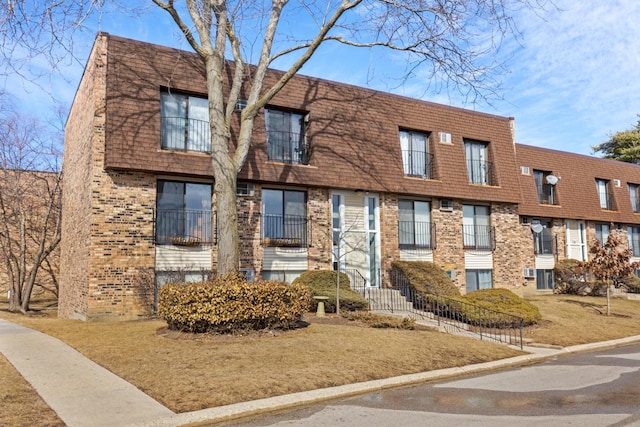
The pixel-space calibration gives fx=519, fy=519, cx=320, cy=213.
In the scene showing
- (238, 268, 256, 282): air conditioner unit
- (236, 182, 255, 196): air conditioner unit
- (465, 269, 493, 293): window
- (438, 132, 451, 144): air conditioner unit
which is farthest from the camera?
(465, 269, 493, 293): window

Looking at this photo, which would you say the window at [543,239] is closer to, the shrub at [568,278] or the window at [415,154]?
the shrub at [568,278]

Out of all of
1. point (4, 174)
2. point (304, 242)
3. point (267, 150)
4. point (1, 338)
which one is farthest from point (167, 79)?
point (4, 174)

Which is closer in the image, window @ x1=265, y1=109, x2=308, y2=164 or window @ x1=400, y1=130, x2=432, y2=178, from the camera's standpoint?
window @ x1=265, y1=109, x2=308, y2=164

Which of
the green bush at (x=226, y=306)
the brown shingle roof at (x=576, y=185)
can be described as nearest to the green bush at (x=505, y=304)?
the green bush at (x=226, y=306)

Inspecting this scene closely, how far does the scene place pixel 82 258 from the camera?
50.0ft

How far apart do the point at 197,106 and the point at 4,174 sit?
12833 mm

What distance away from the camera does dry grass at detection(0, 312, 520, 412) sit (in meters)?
7.18

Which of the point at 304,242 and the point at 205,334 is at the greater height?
the point at 304,242

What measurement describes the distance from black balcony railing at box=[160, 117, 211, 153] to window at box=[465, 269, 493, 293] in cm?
1171

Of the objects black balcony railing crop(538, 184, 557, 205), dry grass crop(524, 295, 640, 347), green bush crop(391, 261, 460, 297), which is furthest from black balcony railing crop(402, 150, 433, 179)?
black balcony railing crop(538, 184, 557, 205)

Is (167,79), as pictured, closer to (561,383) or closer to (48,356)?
(48,356)

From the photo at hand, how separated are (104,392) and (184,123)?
10472 millimetres

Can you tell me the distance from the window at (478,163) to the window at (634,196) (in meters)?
14.5

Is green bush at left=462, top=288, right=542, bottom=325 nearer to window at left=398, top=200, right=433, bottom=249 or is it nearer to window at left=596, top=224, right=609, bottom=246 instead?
window at left=398, top=200, right=433, bottom=249
